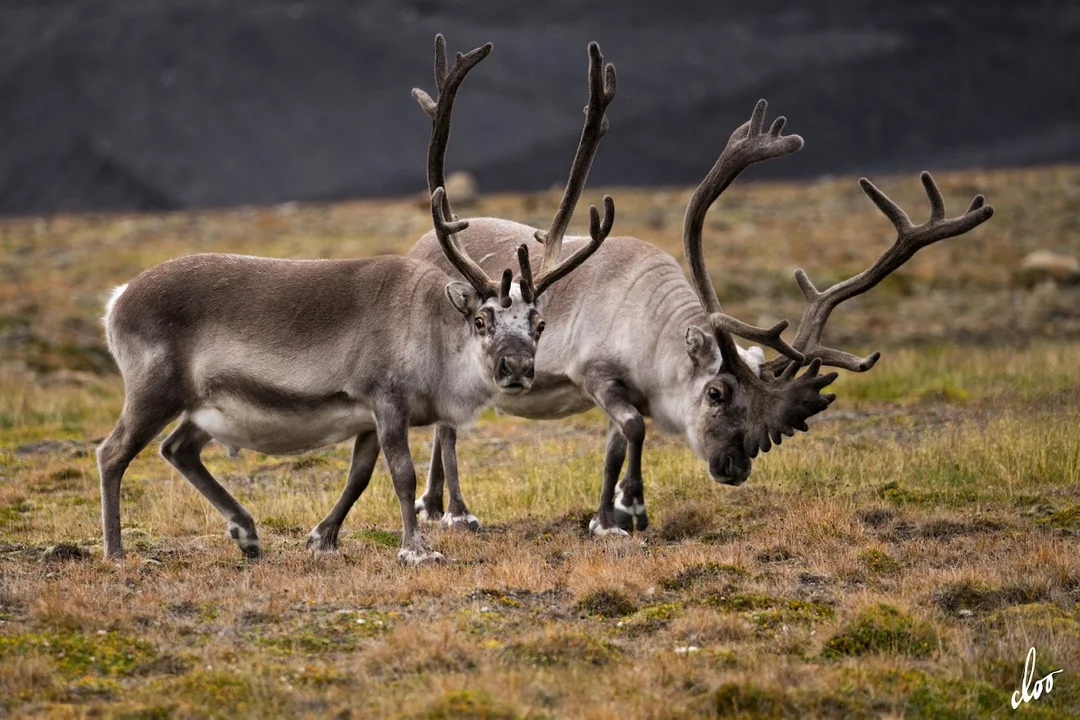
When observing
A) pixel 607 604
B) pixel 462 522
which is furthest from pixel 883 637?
pixel 462 522

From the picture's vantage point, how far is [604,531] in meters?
11.4

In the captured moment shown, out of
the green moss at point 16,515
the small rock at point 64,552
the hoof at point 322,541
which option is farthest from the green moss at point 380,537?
the green moss at point 16,515

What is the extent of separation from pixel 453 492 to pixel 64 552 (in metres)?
3.69

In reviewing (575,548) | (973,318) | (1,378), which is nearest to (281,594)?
(575,548)

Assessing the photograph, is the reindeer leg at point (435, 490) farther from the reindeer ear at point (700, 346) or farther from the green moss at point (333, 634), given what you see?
the green moss at point (333, 634)

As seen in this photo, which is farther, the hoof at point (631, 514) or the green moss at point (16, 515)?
the green moss at point (16, 515)

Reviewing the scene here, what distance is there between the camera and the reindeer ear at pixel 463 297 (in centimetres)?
1029

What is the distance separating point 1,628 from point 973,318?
77.7 feet

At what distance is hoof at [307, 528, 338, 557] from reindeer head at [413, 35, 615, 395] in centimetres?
185

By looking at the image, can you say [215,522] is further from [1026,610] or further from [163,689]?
[1026,610]

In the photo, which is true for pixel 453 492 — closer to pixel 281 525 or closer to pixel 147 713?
pixel 281 525

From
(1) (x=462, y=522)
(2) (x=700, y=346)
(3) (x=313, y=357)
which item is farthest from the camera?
(1) (x=462, y=522)

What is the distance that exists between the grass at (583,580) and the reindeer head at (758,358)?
0.71m
